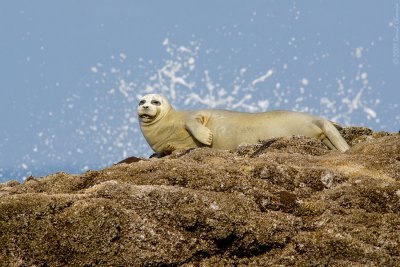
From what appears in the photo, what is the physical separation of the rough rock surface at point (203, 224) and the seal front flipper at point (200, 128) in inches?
258

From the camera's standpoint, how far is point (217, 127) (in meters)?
13.4

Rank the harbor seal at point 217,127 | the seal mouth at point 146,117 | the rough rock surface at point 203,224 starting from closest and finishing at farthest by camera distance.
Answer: the rough rock surface at point 203,224 < the harbor seal at point 217,127 < the seal mouth at point 146,117

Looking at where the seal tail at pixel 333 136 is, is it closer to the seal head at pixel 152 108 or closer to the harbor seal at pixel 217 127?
the harbor seal at pixel 217 127

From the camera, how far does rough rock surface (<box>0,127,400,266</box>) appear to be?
551cm

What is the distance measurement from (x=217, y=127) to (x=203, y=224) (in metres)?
7.78

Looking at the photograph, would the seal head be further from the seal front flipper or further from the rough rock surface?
the rough rock surface

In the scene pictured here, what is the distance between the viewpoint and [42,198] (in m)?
5.73

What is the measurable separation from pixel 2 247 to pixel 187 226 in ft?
4.43

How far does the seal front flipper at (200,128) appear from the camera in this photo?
13.2 meters

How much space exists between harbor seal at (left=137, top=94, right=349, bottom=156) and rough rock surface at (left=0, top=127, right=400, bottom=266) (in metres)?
5.73

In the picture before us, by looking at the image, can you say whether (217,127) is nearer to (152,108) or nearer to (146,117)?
(152,108)

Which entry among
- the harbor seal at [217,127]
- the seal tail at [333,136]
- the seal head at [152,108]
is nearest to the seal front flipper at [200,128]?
the harbor seal at [217,127]

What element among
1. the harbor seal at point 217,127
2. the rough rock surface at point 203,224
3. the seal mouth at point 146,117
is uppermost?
the seal mouth at point 146,117

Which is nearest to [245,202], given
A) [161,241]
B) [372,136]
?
[161,241]
